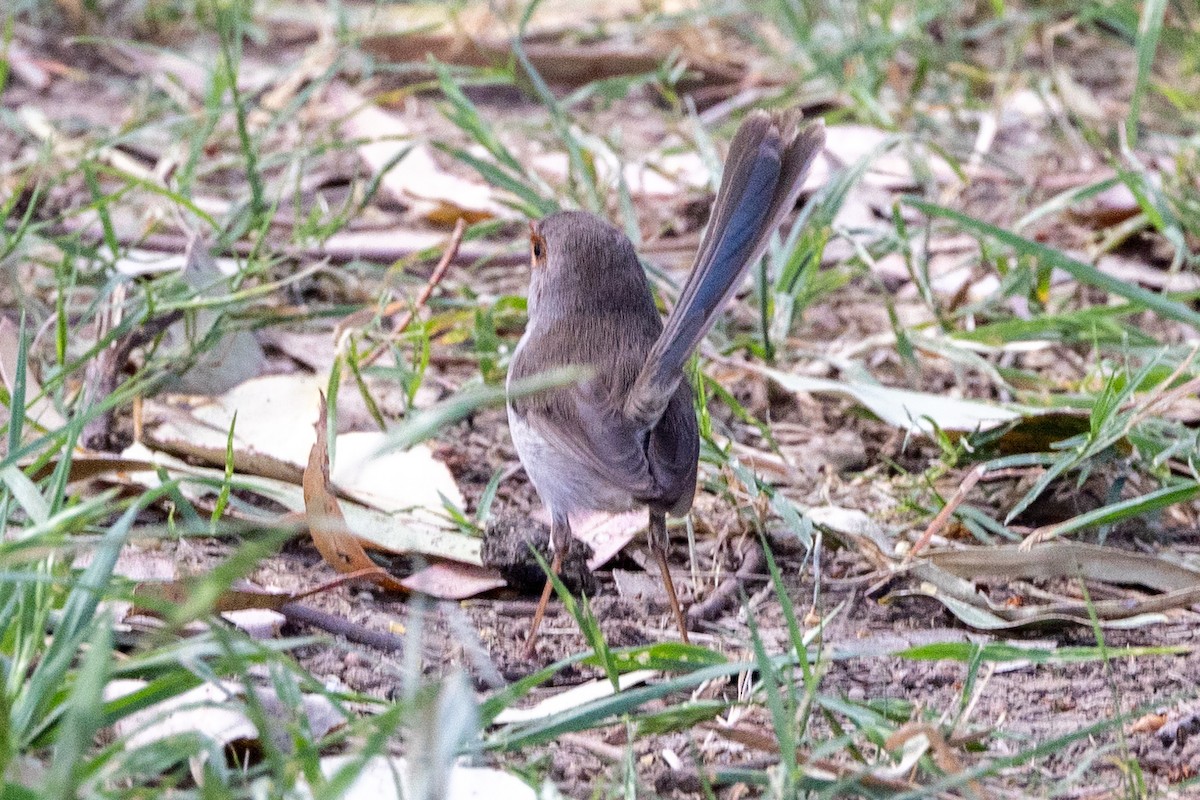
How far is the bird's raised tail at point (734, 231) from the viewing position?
3.30 metres

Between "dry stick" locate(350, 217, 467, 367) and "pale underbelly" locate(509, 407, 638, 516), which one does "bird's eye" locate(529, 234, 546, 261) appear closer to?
"dry stick" locate(350, 217, 467, 367)

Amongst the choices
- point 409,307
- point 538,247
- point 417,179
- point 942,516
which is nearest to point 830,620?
point 942,516

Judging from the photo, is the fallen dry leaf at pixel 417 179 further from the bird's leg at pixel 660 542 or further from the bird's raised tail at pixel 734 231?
the bird's leg at pixel 660 542

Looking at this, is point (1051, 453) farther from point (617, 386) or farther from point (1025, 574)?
point (617, 386)

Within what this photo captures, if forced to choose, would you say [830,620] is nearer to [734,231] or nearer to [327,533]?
[734,231]

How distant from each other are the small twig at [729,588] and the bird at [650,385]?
0.28ft

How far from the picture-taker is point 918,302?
5309 millimetres

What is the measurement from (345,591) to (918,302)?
2.62 meters

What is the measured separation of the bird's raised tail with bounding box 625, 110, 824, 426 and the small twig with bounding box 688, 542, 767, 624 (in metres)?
0.48

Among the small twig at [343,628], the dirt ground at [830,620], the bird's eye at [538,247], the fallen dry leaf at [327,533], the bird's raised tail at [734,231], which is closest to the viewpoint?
the dirt ground at [830,620]

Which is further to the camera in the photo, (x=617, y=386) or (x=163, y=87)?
(x=163, y=87)

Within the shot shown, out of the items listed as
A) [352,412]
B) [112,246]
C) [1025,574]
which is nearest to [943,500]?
[1025,574]

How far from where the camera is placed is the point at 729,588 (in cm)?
364

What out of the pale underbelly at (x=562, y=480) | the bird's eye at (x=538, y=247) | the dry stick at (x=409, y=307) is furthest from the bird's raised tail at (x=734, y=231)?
the dry stick at (x=409, y=307)
